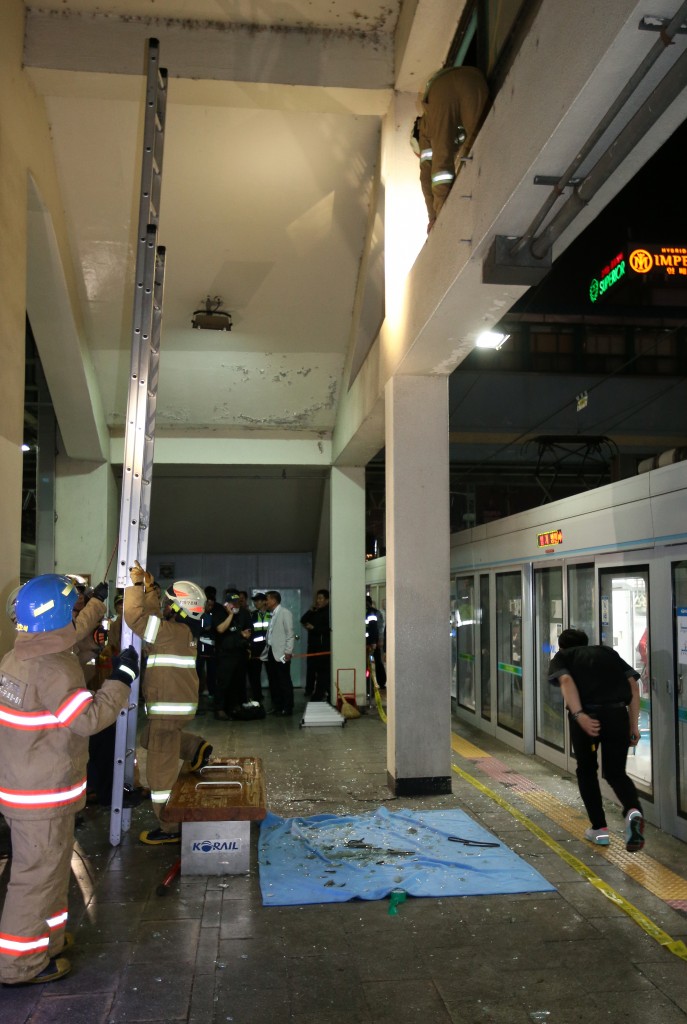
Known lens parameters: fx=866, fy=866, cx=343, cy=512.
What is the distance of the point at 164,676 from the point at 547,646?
4.48 meters

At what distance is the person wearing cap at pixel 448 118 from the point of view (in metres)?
6.02

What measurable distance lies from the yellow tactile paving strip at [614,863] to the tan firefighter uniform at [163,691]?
2763 millimetres

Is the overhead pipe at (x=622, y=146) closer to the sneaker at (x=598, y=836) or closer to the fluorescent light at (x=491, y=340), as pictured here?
the fluorescent light at (x=491, y=340)

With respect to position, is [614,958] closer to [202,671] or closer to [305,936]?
[305,936]

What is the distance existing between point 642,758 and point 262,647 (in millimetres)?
7968

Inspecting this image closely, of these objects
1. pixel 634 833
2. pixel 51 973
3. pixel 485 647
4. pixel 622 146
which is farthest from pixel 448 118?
pixel 485 647

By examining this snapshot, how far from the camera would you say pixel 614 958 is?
4301 millimetres

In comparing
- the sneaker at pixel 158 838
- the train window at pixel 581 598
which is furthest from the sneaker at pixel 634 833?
the sneaker at pixel 158 838

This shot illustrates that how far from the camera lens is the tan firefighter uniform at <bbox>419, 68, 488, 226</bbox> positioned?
602 cm

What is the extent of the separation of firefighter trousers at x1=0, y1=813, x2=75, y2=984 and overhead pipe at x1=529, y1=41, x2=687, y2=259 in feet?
13.2

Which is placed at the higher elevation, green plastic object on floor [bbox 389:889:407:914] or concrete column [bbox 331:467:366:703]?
concrete column [bbox 331:467:366:703]

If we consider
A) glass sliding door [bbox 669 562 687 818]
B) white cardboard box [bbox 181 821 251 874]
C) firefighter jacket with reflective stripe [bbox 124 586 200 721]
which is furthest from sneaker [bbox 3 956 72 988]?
glass sliding door [bbox 669 562 687 818]

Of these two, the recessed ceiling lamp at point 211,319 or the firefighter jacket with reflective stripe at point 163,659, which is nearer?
the firefighter jacket with reflective stripe at point 163,659

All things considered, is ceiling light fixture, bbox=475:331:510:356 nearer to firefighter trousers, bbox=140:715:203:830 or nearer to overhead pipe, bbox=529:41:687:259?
overhead pipe, bbox=529:41:687:259
